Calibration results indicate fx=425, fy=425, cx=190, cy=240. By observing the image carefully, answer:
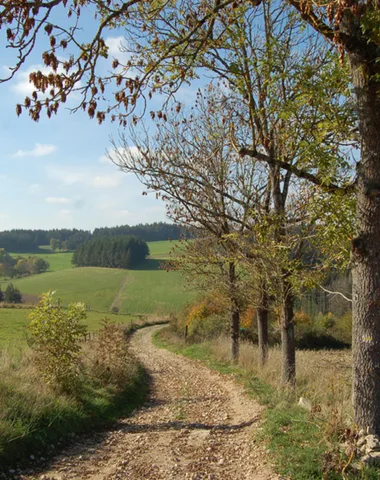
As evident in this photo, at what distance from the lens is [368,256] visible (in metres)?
5.63

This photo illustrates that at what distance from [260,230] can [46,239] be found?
141078mm

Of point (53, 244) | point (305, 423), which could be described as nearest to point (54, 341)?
point (305, 423)

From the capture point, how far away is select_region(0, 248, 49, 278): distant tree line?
3526 inches

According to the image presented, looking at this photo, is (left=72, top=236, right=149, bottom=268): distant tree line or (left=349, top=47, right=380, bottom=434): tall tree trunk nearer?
(left=349, top=47, right=380, bottom=434): tall tree trunk

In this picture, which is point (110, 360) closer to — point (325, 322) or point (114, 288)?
point (325, 322)

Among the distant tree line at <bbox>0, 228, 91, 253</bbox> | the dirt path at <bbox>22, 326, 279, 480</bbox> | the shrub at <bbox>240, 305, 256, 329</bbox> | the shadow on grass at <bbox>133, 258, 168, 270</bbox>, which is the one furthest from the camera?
the distant tree line at <bbox>0, 228, 91, 253</bbox>

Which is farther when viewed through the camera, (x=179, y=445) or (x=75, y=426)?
(x=75, y=426)

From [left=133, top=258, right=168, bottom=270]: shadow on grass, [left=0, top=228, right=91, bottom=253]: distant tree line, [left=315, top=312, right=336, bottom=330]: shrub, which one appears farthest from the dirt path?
[left=0, top=228, right=91, bottom=253]: distant tree line

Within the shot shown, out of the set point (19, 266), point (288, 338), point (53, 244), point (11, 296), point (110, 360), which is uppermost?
point (53, 244)

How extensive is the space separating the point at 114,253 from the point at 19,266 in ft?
68.8

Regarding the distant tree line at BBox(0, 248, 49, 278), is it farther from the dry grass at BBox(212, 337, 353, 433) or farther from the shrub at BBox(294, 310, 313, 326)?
the dry grass at BBox(212, 337, 353, 433)

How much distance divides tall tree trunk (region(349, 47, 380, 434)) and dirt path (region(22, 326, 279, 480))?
1.64 m

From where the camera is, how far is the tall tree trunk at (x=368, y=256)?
217 inches

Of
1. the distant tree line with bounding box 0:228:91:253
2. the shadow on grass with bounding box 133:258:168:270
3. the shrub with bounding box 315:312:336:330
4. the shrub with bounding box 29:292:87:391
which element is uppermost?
the distant tree line with bounding box 0:228:91:253
